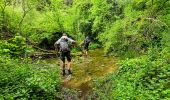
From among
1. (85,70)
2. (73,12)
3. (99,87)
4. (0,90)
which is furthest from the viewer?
(73,12)

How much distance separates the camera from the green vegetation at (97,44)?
9767mm

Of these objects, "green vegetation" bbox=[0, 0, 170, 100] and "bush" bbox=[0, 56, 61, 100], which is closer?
"bush" bbox=[0, 56, 61, 100]

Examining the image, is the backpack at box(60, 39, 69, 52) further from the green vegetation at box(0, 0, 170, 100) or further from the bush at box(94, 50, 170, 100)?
the bush at box(94, 50, 170, 100)

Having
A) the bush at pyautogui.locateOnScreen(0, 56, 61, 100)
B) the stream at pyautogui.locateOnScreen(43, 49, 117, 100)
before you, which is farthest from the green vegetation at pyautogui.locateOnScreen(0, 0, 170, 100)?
the stream at pyautogui.locateOnScreen(43, 49, 117, 100)

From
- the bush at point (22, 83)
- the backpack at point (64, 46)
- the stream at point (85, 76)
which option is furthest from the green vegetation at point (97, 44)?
the backpack at point (64, 46)

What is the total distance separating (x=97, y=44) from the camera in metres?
28.6

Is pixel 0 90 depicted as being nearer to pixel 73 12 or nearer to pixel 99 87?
pixel 99 87

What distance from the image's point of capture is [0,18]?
22844 millimetres

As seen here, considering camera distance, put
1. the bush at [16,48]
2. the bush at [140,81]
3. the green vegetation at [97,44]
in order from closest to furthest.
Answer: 1. the bush at [140,81]
2. the green vegetation at [97,44]
3. the bush at [16,48]

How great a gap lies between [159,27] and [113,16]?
30.5 ft

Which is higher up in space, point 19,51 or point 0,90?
point 19,51

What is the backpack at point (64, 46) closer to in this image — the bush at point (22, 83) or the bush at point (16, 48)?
the bush at point (16, 48)

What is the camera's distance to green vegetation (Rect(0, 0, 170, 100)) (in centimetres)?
977

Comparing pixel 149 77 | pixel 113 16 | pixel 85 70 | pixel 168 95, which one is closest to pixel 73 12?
pixel 113 16
